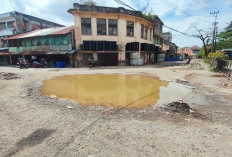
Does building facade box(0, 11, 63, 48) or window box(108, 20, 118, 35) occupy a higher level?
building facade box(0, 11, 63, 48)

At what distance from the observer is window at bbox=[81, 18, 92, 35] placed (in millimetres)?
19469

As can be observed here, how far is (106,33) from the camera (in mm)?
20312

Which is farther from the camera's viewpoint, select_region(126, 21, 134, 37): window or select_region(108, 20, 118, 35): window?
select_region(126, 21, 134, 37): window

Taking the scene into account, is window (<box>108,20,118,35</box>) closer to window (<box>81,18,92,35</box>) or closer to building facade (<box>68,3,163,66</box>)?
building facade (<box>68,3,163,66</box>)

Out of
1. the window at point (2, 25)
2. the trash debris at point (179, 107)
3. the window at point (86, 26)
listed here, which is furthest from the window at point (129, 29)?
the window at point (2, 25)

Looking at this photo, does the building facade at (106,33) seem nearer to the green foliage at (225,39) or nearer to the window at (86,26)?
the window at (86,26)

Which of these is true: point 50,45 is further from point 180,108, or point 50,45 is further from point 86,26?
point 180,108

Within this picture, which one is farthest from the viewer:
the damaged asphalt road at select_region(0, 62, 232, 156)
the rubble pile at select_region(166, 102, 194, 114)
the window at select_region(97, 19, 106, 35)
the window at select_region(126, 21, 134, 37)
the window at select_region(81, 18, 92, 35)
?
the window at select_region(126, 21, 134, 37)

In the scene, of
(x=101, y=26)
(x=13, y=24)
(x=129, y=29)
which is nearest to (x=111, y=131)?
(x=101, y=26)

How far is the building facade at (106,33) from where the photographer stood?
19.2 m

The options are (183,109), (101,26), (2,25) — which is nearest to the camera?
(183,109)

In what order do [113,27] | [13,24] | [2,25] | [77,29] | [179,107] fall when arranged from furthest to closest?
1. [2,25]
2. [13,24]
3. [113,27]
4. [77,29]
5. [179,107]

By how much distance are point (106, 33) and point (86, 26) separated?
310cm

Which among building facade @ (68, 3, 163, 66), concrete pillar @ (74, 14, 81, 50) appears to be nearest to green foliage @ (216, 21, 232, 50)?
building facade @ (68, 3, 163, 66)
